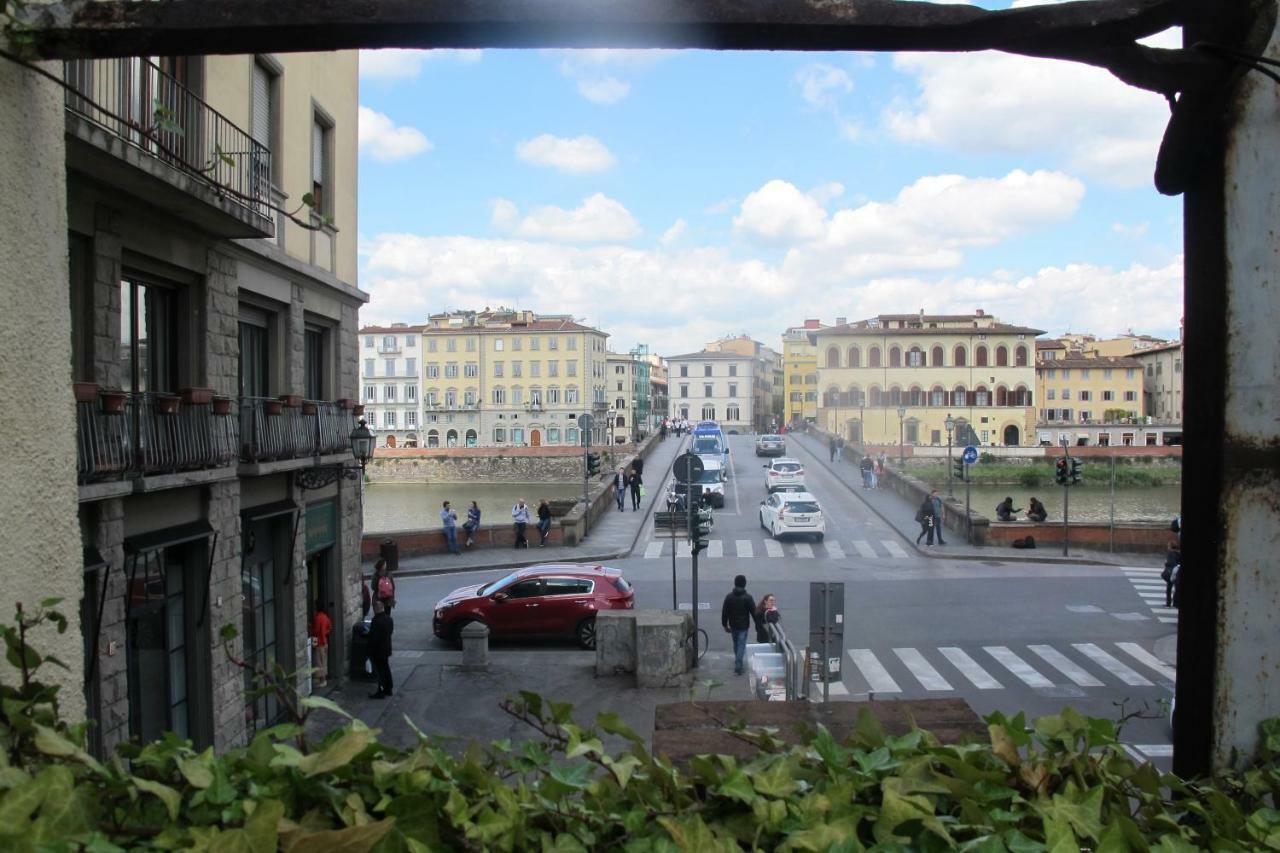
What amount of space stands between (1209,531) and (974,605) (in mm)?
21066

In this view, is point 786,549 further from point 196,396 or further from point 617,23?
point 617,23

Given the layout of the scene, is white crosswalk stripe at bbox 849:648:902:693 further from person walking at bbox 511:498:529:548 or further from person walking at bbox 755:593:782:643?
person walking at bbox 511:498:529:548

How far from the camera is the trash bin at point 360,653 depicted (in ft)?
52.9

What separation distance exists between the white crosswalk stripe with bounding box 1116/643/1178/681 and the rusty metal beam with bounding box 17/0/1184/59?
1609cm

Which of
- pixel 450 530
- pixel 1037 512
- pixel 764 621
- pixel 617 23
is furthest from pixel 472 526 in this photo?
pixel 617 23

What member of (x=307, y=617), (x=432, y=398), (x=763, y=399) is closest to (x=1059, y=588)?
(x=307, y=617)

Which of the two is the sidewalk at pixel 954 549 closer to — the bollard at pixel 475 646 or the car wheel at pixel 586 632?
the car wheel at pixel 586 632

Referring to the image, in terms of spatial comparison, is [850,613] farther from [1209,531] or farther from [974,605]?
[1209,531]

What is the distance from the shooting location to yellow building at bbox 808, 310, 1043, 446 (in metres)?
95.3

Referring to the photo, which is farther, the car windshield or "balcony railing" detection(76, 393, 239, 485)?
the car windshield

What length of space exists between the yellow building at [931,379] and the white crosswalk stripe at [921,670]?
76960mm

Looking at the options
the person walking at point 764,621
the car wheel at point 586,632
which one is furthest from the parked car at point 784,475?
the person walking at point 764,621

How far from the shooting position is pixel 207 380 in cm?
1146

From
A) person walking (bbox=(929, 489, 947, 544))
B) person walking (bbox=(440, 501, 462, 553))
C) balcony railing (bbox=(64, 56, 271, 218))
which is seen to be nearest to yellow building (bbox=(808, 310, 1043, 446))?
person walking (bbox=(929, 489, 947, 544))
